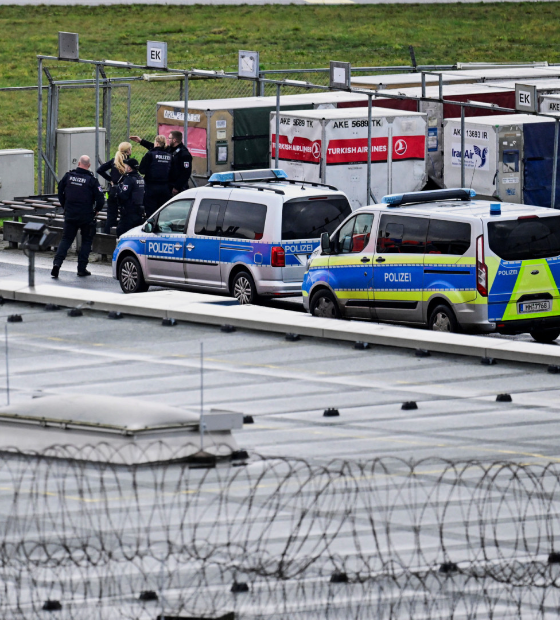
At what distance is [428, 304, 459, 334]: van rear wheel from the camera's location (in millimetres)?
18094

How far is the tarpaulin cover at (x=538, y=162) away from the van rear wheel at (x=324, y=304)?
820 cm

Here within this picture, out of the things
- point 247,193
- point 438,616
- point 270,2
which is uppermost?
point 270,2

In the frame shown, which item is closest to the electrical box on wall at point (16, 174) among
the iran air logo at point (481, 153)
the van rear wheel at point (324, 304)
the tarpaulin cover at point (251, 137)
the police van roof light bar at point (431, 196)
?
the tarpaulin cover at point (251, 137)

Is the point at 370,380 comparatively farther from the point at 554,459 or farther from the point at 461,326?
the point at 461,326

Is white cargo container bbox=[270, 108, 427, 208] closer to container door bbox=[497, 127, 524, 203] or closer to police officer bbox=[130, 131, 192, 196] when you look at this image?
container door bbox=[497, 127, 524, 203]

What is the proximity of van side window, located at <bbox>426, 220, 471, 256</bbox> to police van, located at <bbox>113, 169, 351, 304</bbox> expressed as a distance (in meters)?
3.00

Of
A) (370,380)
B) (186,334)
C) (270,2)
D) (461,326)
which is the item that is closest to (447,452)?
(370,380)

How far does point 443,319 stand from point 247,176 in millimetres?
4745

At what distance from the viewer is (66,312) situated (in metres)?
14.6

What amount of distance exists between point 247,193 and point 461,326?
168 inches

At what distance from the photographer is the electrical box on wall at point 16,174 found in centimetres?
3011

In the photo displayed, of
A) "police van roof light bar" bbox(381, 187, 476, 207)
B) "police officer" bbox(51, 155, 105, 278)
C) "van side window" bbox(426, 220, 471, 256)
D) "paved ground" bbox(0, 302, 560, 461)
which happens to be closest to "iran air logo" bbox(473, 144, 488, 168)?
"police officer" bbox(51, 155, 105, 278)

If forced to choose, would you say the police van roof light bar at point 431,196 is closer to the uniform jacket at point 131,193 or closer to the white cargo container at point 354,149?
the uniform jacket at point 131,193

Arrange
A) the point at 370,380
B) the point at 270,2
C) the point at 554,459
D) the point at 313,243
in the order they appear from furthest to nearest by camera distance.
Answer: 1. the point at 270,2
2. the point at 313,243
3. the point at 370,380
4. the point at 554,459
